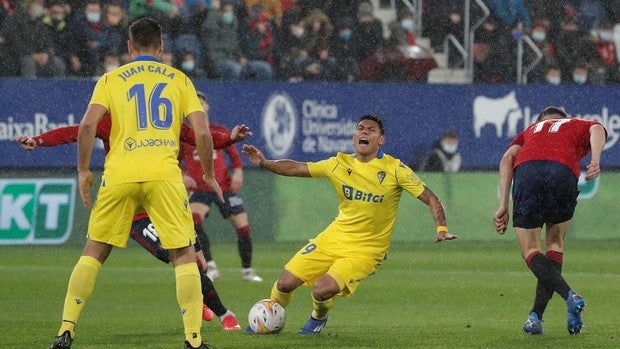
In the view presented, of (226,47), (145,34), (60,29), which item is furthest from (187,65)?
(145,34)

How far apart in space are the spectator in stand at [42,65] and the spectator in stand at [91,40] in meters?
0.31

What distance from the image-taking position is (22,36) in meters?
21.5

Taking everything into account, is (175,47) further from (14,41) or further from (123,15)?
(14,41)

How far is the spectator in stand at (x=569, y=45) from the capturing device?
26641 mm

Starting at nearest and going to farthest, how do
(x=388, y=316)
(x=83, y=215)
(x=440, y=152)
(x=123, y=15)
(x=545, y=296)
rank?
(x=545, y=296) → (x=388, y=316) → (x=83, y=215) → (x=123, y=15) → (x=440, y=152)

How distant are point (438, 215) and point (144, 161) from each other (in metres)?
2.53

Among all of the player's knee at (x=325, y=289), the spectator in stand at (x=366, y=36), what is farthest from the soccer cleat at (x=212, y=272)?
the spectator in stand at (x=366, y=36)

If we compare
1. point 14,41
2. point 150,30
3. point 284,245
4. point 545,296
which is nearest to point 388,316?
point 545,296

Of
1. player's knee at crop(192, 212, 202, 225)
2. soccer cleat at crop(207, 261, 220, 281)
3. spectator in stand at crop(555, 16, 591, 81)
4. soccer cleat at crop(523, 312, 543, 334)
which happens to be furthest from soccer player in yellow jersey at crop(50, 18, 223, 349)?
spectator in stand at crop(555, 16, 591, 81)

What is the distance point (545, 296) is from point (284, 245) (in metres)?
11.2

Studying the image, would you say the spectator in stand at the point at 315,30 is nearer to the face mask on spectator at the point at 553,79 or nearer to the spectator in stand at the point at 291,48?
the spectator in stand at the point at 291,48

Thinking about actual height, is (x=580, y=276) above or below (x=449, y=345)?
below

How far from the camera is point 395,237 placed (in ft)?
74.7

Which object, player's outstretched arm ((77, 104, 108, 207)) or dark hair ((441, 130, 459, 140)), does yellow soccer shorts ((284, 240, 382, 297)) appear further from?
dark hair ((441, 130, 459, 140))
